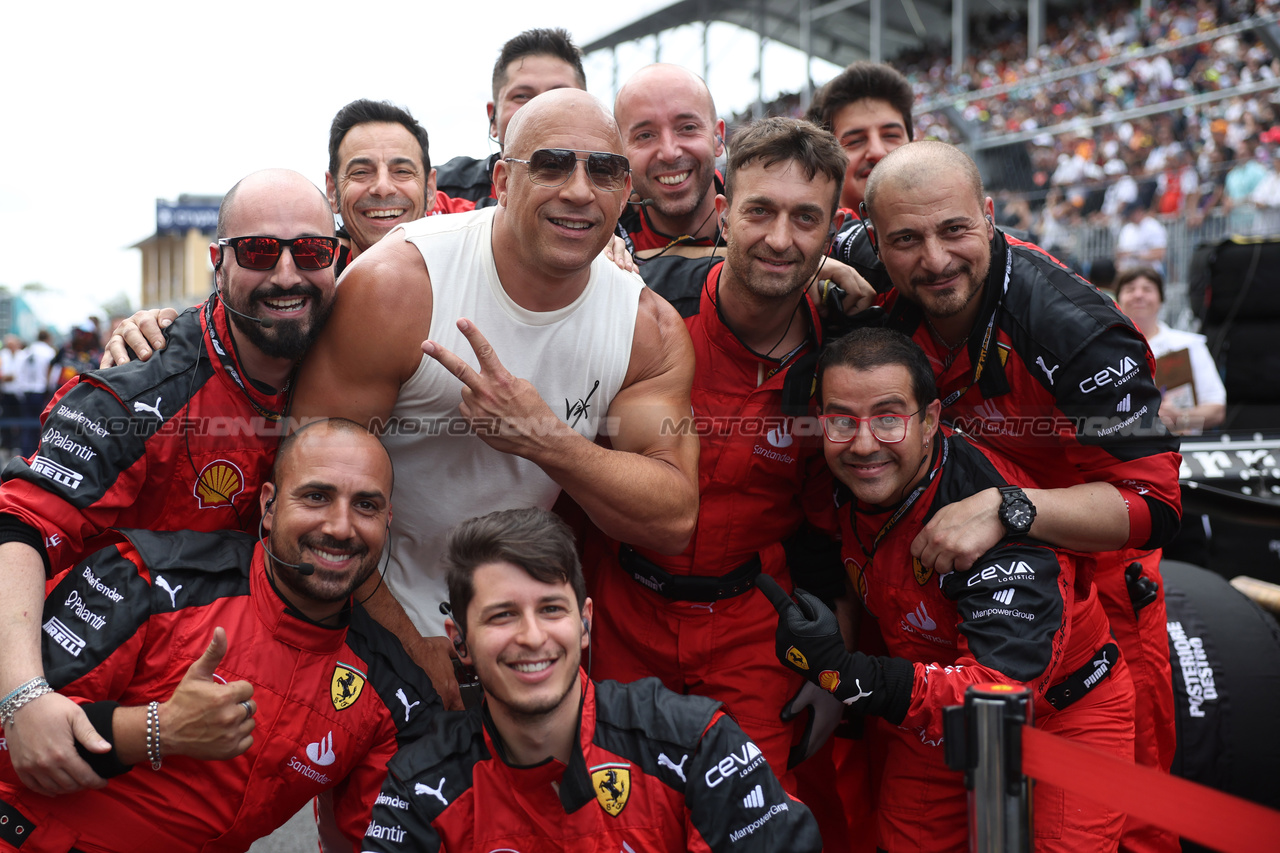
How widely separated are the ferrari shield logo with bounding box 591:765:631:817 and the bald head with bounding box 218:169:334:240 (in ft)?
5.69

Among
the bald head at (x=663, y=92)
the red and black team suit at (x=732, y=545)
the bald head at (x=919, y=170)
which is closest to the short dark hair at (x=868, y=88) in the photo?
the bald head at (x=663, y=92)

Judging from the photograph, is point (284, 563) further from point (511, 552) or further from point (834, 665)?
point (834, 665)

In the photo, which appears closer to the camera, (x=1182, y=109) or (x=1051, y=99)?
(x=1182, y=109)

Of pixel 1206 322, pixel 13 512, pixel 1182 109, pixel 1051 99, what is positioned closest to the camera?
pixel 13 512

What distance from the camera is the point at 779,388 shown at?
326cm

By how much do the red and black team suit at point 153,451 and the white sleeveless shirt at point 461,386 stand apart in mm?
448

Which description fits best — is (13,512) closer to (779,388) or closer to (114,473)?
(114,473)

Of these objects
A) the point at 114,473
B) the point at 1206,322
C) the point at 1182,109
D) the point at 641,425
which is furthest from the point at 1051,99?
the point at 114,473

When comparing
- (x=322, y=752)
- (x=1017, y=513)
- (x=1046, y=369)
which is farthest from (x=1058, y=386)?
(x=322, y=752)

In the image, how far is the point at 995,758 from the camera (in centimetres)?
206

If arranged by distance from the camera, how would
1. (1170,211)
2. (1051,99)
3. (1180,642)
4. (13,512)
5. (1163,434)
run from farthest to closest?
(1051,99) < (1170,211) < (1180,642) < (1163,434) < (13,512)

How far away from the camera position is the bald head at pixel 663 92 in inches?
153

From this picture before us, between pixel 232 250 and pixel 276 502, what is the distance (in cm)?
74

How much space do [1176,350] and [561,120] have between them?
4.33m
